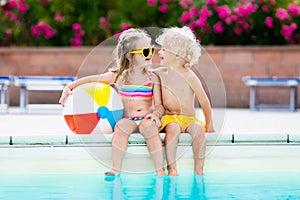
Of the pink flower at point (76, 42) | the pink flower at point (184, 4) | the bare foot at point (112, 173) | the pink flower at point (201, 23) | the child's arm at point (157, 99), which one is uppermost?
the pink flower at point (184, 4)

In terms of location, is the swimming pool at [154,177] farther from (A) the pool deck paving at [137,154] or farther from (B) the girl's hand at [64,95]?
(B) the girl's hand at [64,95]

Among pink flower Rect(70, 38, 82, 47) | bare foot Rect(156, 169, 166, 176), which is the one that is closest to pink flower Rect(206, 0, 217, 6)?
pink flower Rect(70, 38, 82, 47)

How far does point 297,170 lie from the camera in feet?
17.3

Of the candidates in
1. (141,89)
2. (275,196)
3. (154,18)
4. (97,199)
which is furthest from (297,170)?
(154,18)

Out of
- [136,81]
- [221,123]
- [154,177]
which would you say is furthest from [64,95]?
[221,123]

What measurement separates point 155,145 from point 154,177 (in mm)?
235

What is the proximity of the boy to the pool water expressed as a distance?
29 centimetres

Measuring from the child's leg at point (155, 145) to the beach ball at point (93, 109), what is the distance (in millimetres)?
340

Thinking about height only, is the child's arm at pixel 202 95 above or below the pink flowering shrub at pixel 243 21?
below

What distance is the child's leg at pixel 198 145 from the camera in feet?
16.3

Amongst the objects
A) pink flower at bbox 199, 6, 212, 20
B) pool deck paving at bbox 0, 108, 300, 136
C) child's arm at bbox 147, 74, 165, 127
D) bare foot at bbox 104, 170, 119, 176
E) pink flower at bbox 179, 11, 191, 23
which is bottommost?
bare foot at bbox 104, 170, 119, 176

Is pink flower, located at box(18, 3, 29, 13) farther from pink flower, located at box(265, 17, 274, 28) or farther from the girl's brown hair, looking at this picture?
the girl's brown hair

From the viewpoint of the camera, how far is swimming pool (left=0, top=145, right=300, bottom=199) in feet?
14.6

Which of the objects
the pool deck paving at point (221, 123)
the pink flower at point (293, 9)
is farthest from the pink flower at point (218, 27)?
the pool deck paving at point (221, 123)
